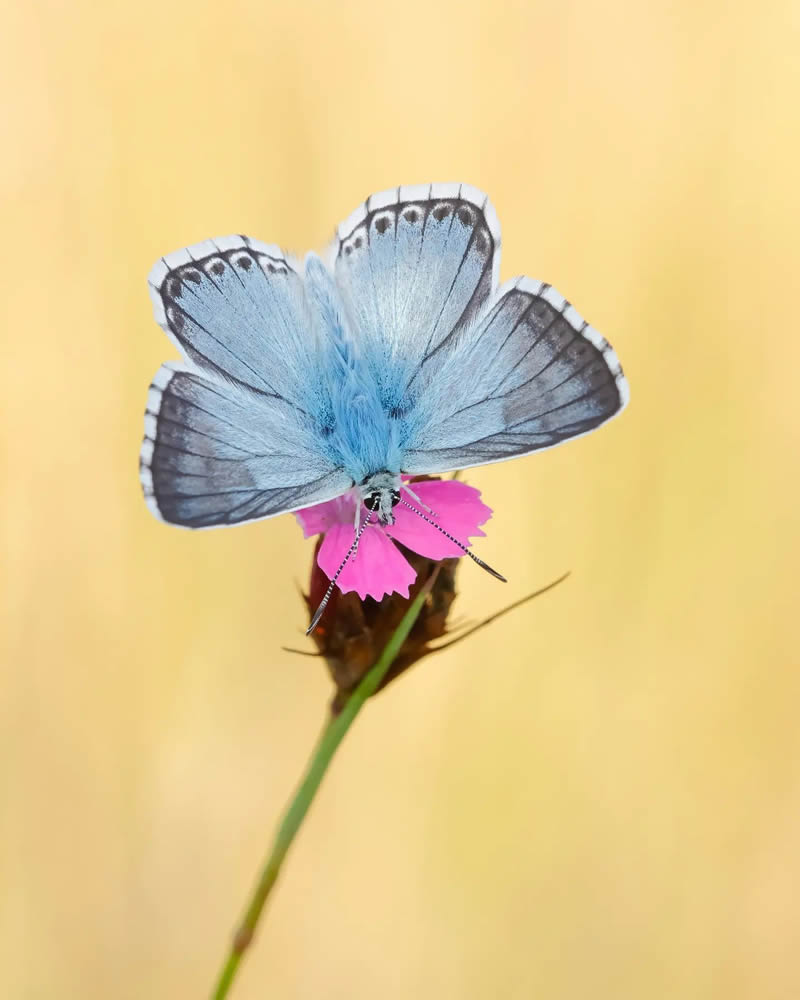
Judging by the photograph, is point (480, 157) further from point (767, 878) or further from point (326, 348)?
point (767, 878)

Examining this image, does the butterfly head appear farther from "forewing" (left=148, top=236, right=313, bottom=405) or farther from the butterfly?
"forewing" (left=148, top=236, right=313, bottom=405)

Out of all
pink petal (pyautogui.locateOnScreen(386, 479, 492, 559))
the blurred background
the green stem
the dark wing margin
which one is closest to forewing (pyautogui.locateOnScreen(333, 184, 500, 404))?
the dark wing margin

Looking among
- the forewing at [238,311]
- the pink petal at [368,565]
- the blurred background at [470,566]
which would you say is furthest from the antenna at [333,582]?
the blurred background at [470,566]

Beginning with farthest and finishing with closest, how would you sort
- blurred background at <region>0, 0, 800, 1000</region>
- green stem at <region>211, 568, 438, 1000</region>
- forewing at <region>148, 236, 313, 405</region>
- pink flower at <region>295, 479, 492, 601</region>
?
blurred background at <region>0, 0, 800, 1000</region> → forewing at <region>148, 236, 313, 405</region> → pink flower at <region>295, 479, 492, 601</region> → green stem at <region>211, 568, 438, 1000</region>

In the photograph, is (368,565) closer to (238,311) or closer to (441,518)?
(441,518)

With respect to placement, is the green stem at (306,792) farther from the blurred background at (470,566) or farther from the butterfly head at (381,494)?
the blurred background at (470,566)

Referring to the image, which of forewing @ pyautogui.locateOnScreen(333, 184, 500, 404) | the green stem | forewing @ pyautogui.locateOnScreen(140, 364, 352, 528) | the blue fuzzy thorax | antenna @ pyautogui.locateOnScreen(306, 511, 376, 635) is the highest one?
forewing @ pyautogui.locateOnScreen(333, 184, 500, 404)
